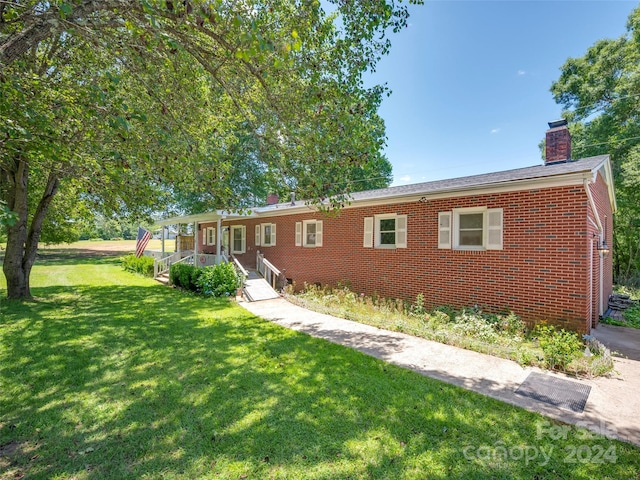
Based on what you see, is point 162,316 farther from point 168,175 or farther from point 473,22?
point 473,22

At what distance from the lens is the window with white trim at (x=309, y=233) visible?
38.8 feet

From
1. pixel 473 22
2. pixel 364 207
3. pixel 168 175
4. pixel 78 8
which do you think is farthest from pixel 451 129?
pixel 78 8

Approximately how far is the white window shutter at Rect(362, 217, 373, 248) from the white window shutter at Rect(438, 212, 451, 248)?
2.39 meters

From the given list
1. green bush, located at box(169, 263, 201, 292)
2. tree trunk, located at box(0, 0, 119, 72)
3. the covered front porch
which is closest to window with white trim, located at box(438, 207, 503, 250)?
tree trunk, located at box(0, 0, 119, 72)

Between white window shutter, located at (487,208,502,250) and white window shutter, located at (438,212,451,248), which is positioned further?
white window shutter, located at (438,212,451,248)

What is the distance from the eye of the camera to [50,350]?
528cm

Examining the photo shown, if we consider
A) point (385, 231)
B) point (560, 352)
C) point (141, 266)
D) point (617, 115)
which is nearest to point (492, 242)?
point (560, 352)

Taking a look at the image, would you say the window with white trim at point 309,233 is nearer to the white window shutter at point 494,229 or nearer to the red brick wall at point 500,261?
the red brick wall at point 500,261

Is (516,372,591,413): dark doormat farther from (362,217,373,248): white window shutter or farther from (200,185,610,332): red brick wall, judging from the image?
(362,217,373,248): white window shutter

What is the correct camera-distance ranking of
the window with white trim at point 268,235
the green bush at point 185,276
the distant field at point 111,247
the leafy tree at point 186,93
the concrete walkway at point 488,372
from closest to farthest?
the concrete walkway at point 488,372, the leafy tree at point 186,93, the green bush at point 185,276, the window with white trim at point 268,235, the distant field at point 111,247

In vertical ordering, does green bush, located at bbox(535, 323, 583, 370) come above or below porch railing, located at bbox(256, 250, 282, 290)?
below

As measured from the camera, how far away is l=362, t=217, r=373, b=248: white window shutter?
10.0 m

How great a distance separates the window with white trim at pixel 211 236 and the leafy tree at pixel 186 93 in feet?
38.8

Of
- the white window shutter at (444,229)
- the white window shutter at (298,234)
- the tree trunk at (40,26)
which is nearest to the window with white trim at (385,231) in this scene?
the white window shutter at (444,229)
